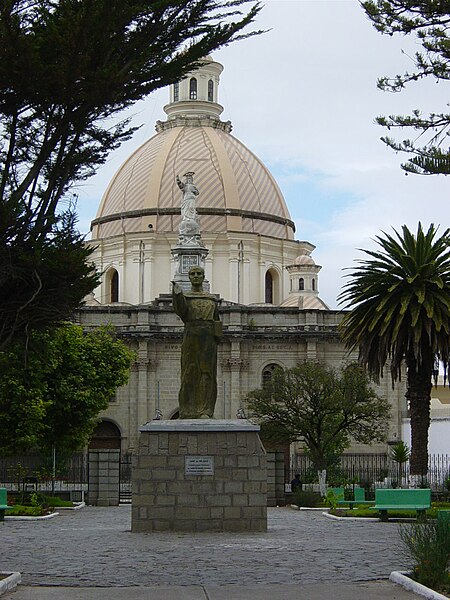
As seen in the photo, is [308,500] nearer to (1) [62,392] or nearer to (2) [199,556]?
(1) [62,392]

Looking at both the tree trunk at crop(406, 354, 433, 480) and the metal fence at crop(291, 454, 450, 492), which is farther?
the metal fence at crop(291, 454, 450, 492)

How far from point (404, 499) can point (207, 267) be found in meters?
45.7

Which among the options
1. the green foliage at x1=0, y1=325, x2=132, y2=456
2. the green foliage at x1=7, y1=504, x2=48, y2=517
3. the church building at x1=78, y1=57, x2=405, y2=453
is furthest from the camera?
the church building at x1=78, y1=57, x2=405, y2=453

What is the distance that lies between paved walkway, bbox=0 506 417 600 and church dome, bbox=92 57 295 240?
48.5 meters

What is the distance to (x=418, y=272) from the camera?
101 ft

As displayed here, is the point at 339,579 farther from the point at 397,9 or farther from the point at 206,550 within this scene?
the point at 397,9

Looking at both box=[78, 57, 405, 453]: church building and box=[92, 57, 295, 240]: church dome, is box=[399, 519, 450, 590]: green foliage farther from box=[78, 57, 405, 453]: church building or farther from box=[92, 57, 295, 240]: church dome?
box=[92, 57, 295, 240]: church dome

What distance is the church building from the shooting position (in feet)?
190

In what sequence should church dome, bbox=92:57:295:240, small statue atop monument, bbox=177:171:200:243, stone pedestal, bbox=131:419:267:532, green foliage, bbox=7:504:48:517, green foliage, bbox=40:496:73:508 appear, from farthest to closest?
1. church dome, bbox=92:57:295:240
2. small statue atop monument, bbox=177:171:200:243
3. green foliage, bbox=40:496:73:508
4. green foliage, bbox=7:504:48:517
5. stone pedestal, bbox=131:419:267:532

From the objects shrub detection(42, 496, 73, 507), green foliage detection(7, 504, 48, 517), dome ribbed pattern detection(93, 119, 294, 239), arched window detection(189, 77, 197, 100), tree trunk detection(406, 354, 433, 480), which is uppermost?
arched window detection(189, 77, 197, 100)

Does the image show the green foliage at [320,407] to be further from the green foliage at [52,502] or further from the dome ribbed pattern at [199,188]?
the dome ribbed pattern at [199,188]

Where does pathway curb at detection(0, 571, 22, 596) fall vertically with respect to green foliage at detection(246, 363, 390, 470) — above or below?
below

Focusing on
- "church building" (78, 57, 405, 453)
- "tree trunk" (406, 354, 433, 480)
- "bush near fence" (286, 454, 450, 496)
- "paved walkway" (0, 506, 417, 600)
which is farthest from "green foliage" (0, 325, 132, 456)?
"church building" (78, 57, 405, 453)

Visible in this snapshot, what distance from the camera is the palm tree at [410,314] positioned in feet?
98.3
